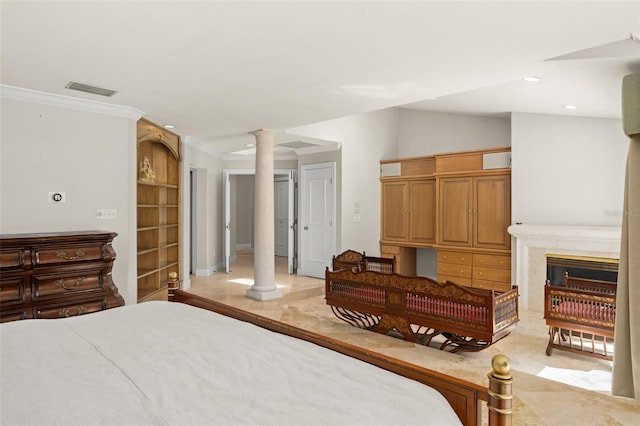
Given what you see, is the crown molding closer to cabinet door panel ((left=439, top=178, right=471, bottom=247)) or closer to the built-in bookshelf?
the built-in bookshelf

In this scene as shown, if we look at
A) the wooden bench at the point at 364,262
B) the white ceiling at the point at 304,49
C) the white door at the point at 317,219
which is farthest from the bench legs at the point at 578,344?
the white door at the point at 317,219

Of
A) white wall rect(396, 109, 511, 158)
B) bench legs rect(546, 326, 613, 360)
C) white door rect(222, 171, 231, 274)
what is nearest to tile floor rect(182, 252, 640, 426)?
bench legs rect(546, 326, 613, 360)

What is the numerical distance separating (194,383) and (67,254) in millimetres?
2826

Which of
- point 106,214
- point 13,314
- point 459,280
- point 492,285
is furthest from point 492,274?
point 13,314

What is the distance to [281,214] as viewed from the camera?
35.9 ft

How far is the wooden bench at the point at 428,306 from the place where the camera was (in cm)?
337

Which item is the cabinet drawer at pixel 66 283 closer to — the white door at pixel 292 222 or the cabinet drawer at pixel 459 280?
the white door at pixel 292 222

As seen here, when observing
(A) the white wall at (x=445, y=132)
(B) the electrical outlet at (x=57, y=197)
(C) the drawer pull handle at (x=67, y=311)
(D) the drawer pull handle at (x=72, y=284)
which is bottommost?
(C) the drawer pull handle at (x=67, y=311)

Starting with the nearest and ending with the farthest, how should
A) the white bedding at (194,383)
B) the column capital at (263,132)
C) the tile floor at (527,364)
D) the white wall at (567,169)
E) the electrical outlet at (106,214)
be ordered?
the white bedding at (194,383)
the tile floor at (527,364)
the electrical outlet at (106,214)
the white wall at (567,169)
the column capital at (263,132)

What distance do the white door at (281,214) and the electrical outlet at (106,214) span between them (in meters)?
6.67

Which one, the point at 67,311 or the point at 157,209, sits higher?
the point at 157,209

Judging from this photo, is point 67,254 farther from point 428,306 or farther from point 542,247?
point 542,247

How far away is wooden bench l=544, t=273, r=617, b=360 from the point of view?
338cm

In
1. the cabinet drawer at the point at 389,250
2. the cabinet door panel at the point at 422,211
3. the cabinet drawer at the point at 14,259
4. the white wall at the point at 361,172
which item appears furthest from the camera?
the cabinet drawer at the point at 389,250
